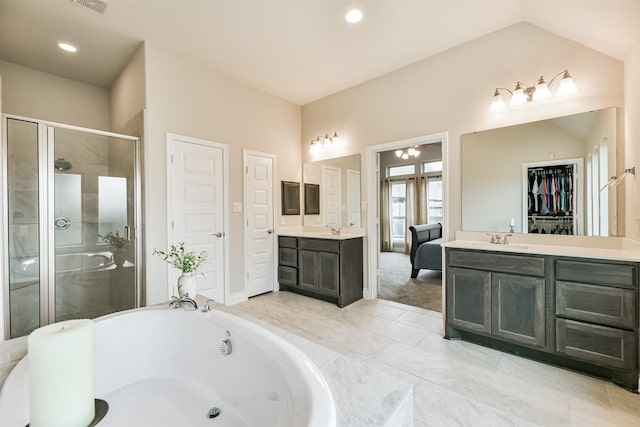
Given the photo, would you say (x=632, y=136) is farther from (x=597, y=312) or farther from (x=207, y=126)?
(x=207, y=126)

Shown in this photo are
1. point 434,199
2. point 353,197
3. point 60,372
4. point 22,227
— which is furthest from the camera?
point 434,199

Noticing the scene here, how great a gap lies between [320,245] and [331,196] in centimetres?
86

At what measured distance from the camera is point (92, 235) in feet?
8.69

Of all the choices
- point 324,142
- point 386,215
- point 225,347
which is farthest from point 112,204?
point 386,215

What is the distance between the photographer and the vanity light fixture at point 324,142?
3.92 metres

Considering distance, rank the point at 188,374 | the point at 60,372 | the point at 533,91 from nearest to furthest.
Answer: the point at 60,372 < the point at 188,374 < the point at 533,91

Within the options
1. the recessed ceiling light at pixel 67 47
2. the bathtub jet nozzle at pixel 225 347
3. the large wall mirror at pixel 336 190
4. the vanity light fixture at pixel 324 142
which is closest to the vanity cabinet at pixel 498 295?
the large wall mirror at pixel 336 190

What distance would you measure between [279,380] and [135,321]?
1112 mm

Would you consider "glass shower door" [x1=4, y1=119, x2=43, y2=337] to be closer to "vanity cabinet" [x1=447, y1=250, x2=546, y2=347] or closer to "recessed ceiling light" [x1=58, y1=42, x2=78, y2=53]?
"recessed ceiling light" [x1=58, y1=42, x2=78, y2=53]

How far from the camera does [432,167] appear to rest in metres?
6.84

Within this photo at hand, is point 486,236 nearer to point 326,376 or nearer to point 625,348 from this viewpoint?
point 625,348

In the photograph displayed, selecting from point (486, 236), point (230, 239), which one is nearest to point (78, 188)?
point (230, 239)

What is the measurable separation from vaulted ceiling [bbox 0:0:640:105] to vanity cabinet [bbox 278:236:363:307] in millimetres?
2167

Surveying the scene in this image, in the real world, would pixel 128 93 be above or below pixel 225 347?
above
